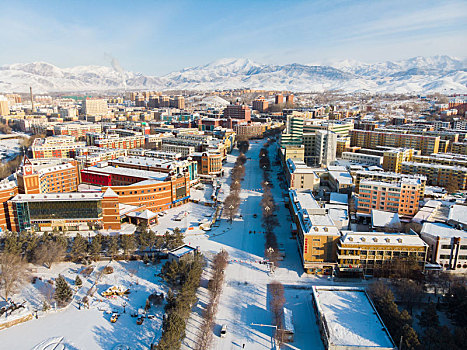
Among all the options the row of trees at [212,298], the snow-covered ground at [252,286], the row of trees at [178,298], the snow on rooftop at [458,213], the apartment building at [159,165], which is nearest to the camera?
the row of trees at [178,298]

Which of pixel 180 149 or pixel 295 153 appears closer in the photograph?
pixel 295 153

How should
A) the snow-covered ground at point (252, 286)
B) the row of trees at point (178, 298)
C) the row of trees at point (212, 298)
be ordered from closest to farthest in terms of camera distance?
the row of trees at point (178, 298)
the row of trees at point (212, 298)
the snow-covered ground at point (252, 286)

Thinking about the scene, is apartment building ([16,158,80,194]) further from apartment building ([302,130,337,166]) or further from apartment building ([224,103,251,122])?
apartment building ([224,103,251,122])

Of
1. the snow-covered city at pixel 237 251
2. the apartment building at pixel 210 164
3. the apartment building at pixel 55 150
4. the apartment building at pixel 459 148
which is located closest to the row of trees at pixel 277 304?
the snow-covered city at pixel 237 251

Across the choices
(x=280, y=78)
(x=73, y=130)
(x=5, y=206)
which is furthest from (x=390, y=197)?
(x=280, y=78)

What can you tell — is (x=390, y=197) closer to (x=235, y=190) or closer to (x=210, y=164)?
(x=235, y=190)

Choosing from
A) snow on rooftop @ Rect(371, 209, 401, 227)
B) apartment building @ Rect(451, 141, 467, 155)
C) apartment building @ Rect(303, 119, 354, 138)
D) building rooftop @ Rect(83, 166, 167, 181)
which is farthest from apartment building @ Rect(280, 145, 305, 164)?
apartment building @ Rect(451, 141, 467, 155)

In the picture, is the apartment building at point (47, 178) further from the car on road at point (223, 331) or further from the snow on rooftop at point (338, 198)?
the snow on rooftop at point (338, 198)

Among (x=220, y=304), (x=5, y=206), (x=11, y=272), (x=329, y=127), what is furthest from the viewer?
(x=329, y=127)
